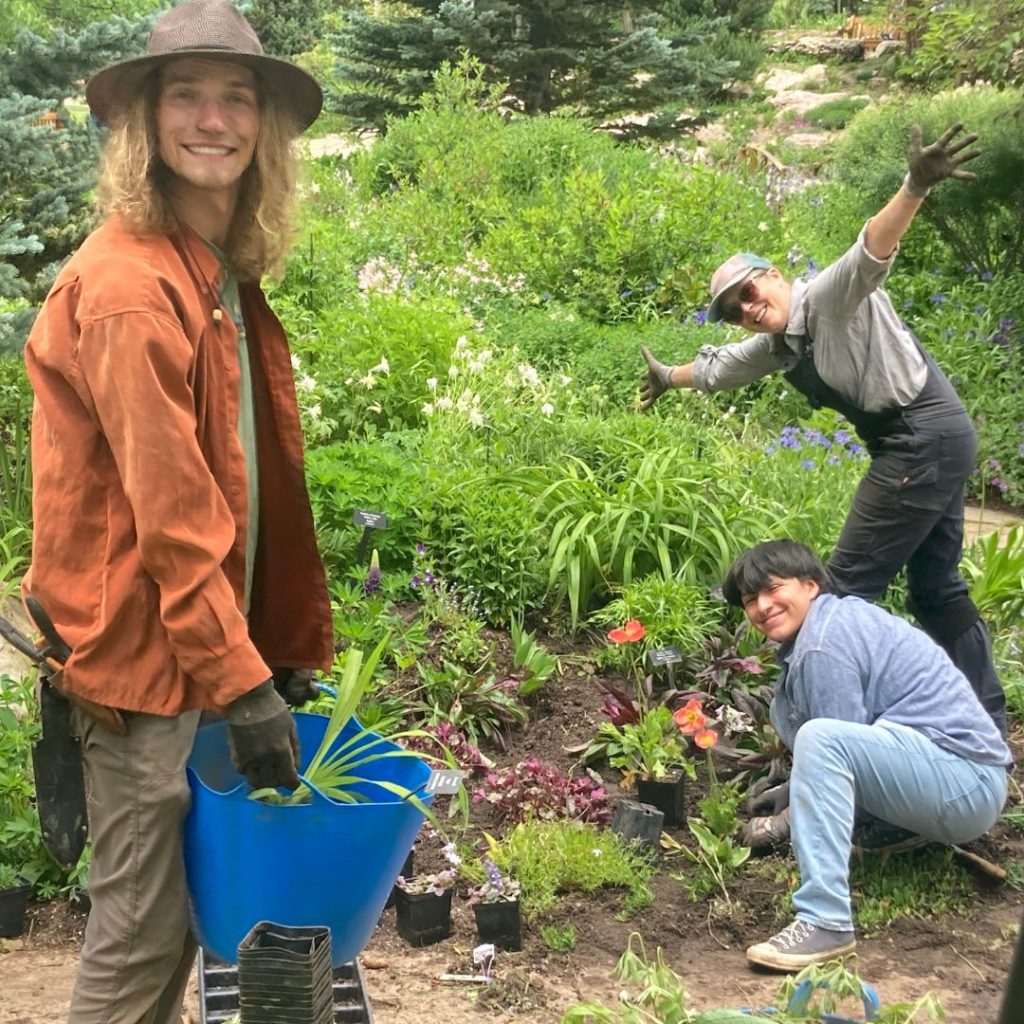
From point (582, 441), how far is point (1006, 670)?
216 cm

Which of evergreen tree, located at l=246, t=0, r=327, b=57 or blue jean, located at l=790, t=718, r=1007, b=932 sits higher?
evergreen tree, located at l=246, t=0, r=327, b=57

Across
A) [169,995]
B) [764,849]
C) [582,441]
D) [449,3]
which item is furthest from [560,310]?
[449,3]

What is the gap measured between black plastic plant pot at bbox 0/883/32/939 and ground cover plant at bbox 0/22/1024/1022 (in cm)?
12

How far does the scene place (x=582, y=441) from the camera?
6.20 meters

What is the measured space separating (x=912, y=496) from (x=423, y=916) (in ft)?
6.85

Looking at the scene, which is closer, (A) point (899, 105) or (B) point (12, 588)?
(B) point (12, 588)

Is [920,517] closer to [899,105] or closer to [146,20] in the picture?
[146,20]

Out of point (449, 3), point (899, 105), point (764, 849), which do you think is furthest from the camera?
point (449, 3)

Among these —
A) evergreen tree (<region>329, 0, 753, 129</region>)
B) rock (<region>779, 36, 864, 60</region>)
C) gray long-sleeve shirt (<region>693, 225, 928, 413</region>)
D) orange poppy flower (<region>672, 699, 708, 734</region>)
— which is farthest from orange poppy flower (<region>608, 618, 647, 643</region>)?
rock (<region>779, 36, 864, 60</region>)

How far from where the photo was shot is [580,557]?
536cm

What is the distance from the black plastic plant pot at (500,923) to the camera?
355 centimetres

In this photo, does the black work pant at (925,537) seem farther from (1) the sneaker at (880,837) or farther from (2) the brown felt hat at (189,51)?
(2) the brown felt hat at (189,51)

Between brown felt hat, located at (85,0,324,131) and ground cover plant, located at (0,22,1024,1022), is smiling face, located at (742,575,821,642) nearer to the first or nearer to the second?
ground cover plant, located at (0,22,1024,1022)

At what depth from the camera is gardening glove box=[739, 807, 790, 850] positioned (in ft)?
13.4
